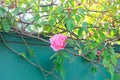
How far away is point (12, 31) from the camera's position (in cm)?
205

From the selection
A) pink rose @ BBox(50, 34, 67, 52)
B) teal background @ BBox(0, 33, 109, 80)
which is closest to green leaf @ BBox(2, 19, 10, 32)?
teal background @ BBox(0, 33, 109, 80)

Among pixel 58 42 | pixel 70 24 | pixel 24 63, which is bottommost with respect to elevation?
pixel 24 63

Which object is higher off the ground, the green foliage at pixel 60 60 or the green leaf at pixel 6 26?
the green leaf at pixel 6 26

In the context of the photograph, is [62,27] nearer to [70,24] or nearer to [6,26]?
[70,24]

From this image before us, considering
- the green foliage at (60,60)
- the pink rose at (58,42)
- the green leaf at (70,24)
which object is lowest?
the green foliage at (60,60)

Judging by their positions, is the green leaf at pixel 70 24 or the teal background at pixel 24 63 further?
the teal background at pixel 24 63

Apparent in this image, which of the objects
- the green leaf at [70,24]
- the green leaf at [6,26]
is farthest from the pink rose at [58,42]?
the green leaf at [6,26]

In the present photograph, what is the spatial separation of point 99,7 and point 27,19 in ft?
2.77

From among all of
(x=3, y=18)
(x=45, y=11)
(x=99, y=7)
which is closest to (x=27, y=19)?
(x=45, y=11)

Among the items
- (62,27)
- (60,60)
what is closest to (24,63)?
(60,60)

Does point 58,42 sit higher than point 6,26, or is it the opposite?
point 6,26

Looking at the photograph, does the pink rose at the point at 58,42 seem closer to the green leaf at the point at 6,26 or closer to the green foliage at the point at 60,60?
the green foliage at the point at 60,60

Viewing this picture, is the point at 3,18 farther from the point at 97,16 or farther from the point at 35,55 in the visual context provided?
the point at 97,16

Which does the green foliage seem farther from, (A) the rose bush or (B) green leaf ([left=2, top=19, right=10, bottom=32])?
(B) green leaf ([left=2, top=19, right=10, bottom=32])
